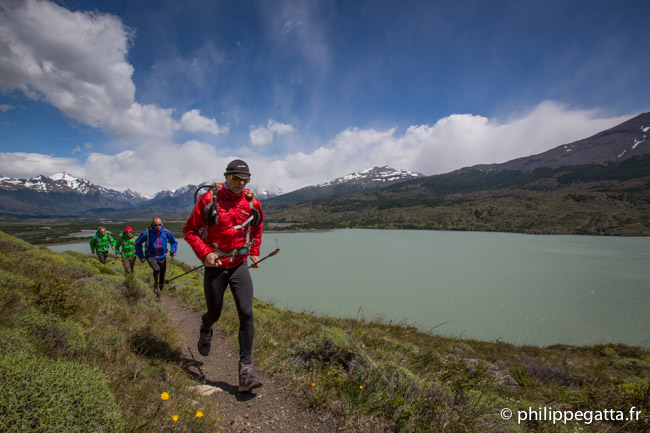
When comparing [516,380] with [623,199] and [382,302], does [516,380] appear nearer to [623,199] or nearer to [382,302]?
[382,302]

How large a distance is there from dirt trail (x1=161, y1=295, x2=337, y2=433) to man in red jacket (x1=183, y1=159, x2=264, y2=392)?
0.30 meters

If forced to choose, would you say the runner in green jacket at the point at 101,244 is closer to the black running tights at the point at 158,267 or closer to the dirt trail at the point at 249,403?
the black running tights at the point at 158,267

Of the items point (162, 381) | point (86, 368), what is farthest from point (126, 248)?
point (86, 368)

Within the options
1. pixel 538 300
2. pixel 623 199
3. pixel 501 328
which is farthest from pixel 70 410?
pixel 623 199

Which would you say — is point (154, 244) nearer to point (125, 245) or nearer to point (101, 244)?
point (125, 245)

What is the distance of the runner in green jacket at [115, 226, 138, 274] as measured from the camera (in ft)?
30.9

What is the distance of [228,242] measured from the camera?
3549 mm

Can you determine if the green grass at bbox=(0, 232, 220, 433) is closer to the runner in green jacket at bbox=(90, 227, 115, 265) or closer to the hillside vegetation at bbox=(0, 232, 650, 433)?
the hillside vegetation at bbox=(0, 232, 650, 433)

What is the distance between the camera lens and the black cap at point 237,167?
3.46 meters

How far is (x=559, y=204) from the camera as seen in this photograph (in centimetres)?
13812

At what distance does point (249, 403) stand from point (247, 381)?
229 mm

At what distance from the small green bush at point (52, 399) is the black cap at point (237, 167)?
2.34m

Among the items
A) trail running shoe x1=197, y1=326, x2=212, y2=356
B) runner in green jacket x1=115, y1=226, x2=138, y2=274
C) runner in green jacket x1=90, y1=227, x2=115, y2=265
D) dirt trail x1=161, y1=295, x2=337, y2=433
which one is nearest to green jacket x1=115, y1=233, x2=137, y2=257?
runner in green jacket x1=115, y1=226, x2=138, y2=274

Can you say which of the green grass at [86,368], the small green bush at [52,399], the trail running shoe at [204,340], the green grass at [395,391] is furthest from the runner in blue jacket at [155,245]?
the small green bush at [52,399]
